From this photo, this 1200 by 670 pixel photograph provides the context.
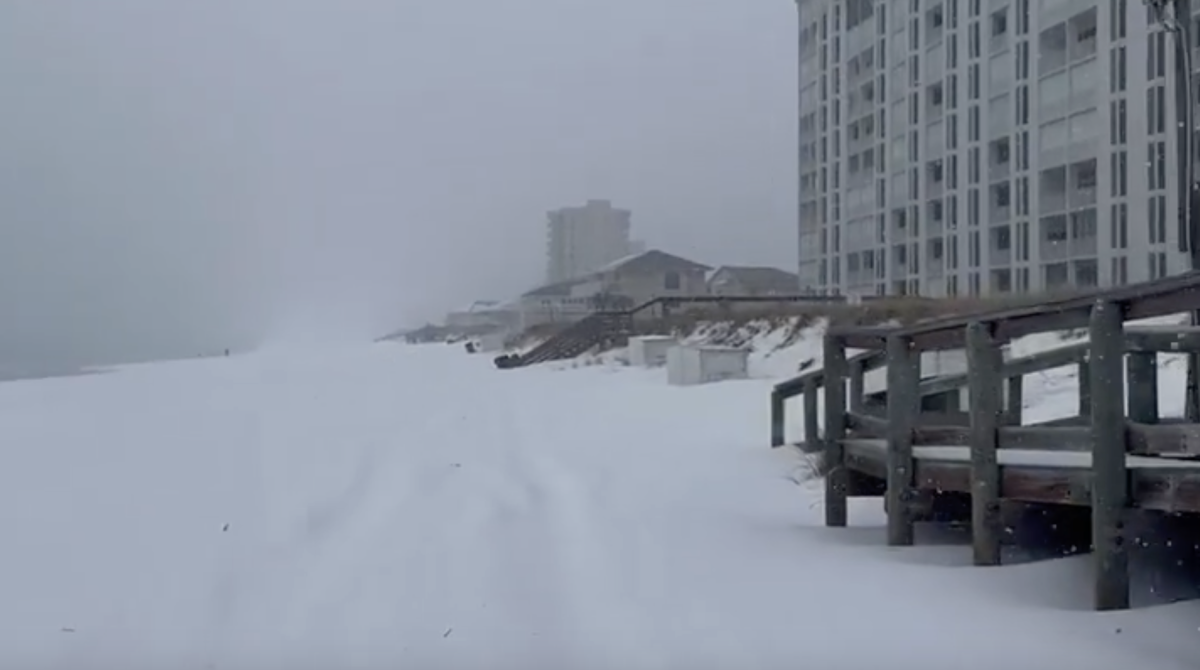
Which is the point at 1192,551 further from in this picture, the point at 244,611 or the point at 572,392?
the point at 572,392

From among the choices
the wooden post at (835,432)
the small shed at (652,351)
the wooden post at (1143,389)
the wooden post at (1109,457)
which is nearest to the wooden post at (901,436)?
the wooden post at (835,432)

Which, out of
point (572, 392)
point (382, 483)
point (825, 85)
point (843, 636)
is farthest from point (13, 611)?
point (825, 85)

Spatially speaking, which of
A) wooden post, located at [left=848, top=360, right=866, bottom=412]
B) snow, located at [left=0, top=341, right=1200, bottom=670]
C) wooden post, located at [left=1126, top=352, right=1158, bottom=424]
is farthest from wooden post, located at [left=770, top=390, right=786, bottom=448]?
wooden post, located at [left=1126, top=352, right=1158, bottom=424]

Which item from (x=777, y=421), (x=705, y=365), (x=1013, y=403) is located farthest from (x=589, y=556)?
(x=705, y=365)

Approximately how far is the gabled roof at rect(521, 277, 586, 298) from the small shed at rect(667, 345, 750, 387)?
54.0 meters

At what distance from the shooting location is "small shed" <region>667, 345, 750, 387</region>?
2112cm

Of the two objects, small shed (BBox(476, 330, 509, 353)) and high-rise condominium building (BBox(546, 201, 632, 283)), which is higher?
high-rise condominium building (BBox(546, 201, 632, 283))

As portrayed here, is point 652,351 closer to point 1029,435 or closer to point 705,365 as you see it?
point 705,365

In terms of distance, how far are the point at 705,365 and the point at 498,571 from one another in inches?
589

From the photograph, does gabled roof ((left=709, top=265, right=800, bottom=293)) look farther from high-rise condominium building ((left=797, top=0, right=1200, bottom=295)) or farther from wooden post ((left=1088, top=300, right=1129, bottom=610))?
wooden post ((left=1088, top=300, right=1129, bottom=610))

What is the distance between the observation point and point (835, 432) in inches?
324

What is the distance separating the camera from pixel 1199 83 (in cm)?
2541

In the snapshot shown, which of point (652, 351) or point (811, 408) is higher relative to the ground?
point (652, 351)

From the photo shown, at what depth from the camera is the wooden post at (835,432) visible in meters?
8.01
